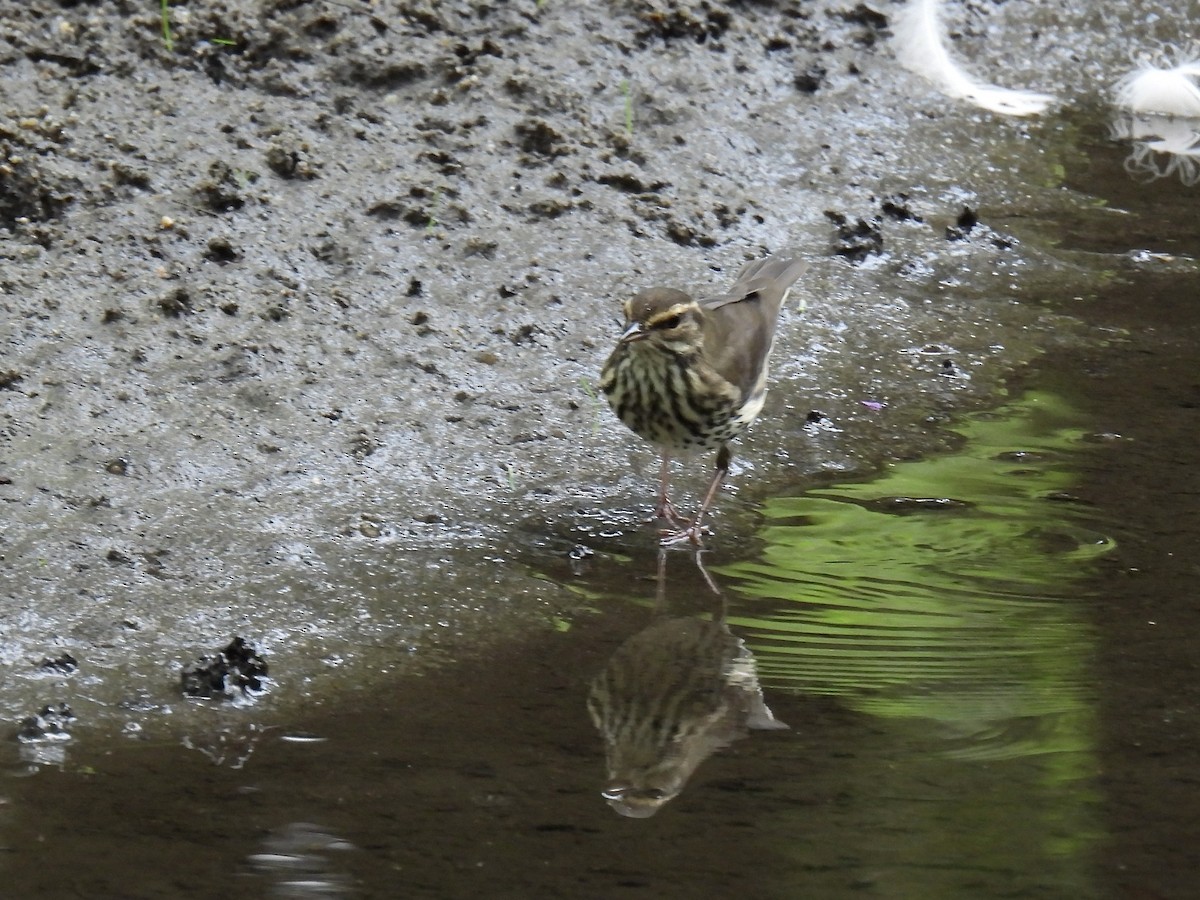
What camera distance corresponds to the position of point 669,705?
4.80m

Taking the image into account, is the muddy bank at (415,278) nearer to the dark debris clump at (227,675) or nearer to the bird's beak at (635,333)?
the dark debris clump at (227,675)

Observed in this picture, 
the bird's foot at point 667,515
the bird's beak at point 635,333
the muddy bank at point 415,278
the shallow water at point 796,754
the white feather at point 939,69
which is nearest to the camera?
the shallow water at point 796,754

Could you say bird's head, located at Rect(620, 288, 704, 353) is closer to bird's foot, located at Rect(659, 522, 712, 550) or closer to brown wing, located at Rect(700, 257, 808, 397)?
brown wing, located at Rect(700, 257, 808, 397)

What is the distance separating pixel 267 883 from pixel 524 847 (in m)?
0.61

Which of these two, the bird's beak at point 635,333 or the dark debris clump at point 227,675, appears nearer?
the dark debris clump at point 227,675

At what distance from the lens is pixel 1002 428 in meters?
6.70

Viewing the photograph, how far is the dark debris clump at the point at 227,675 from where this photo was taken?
475 centimetres

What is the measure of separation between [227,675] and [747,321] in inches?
96.5

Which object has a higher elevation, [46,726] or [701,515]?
[701,515]

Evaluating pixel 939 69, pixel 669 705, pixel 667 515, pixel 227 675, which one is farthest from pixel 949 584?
pixel 939 69

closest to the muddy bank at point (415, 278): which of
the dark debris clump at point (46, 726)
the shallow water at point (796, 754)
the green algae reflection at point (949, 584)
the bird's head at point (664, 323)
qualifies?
the dark debris clump at point (46, 726)

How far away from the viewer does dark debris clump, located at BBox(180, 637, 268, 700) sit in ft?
15.6

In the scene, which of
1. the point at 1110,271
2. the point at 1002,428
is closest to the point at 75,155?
the point at 1002,428

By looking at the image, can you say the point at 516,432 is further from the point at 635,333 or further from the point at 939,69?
the point at 939,69
